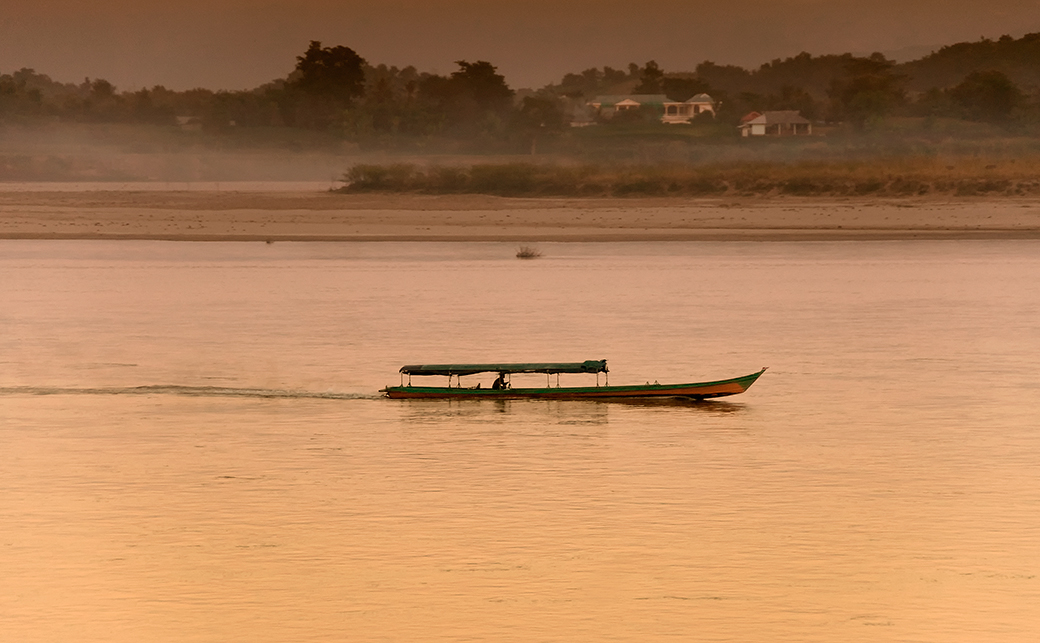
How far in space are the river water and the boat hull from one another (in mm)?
304

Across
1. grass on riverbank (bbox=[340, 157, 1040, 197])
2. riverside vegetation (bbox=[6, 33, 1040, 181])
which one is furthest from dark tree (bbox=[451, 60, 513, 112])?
grass on riverbank (bbox=[340, 157, 1040, 197])

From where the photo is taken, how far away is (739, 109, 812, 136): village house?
131 meters

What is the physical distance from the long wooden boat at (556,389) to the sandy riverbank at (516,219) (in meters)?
42.9

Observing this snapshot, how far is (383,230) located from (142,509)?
179ft

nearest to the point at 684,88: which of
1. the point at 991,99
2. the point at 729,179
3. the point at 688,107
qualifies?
the point at 688,107

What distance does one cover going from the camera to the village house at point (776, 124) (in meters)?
131

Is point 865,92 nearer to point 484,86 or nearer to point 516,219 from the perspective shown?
point 484,86

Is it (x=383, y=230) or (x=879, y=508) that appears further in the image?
(x=383, y=230)

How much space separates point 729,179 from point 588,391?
61680 millimetres

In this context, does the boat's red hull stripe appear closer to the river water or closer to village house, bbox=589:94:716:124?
the river water

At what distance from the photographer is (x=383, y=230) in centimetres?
7181

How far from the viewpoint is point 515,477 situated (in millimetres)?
19469

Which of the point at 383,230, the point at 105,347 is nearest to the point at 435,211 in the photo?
the point at 383,230

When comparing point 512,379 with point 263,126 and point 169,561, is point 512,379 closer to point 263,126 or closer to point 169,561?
point 169,561
